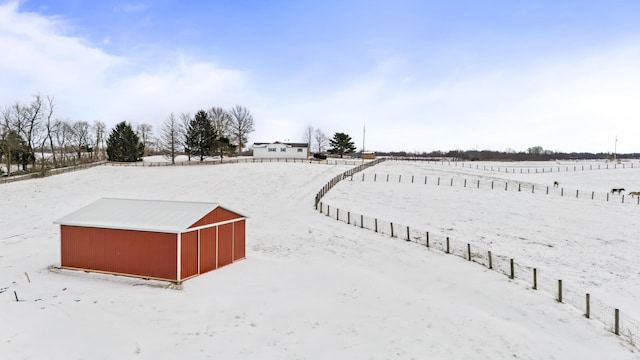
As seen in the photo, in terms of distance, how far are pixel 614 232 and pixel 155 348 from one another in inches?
1265

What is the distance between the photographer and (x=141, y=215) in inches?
755

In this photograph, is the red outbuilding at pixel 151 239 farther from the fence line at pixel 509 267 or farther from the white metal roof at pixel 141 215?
the fence line at pixel 509 267

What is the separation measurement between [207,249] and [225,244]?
1341 mm

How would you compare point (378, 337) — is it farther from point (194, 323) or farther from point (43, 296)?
point (43, 296)

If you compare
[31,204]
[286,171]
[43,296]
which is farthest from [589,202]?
[31,204]

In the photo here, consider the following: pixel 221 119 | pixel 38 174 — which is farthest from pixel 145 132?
pixel 38 174

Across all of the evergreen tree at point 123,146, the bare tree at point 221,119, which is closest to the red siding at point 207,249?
the evergreen tree at point 123,146

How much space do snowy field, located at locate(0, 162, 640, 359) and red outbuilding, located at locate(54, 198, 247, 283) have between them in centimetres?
74

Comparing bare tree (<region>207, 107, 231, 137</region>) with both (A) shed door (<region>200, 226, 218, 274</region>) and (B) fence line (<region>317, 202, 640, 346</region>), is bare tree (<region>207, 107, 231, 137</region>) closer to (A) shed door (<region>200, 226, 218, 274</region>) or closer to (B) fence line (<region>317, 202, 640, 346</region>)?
(B) fence line (<region>317, 202, 640, 346</region>)

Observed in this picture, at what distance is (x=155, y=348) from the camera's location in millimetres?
11523

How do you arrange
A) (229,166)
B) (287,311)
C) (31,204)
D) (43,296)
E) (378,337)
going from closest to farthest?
(378,337) → (287,311) → (43,296) → (31,204) → (229,166)

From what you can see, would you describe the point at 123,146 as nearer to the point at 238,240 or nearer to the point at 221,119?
the point at 221,119

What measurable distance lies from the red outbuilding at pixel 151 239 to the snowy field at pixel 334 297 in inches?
29.0

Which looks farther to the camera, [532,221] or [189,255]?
[532,221]
